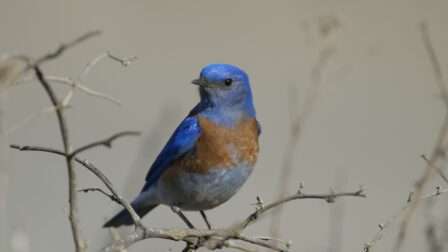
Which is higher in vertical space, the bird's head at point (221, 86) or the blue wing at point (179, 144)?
the bird's head at point (221, 86)

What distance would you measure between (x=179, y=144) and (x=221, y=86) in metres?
0.44

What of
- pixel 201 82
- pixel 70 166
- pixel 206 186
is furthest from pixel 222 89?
pixel 70 166

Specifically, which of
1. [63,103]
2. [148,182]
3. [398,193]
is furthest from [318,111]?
[63,103]

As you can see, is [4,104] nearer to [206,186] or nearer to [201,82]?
[206,186]

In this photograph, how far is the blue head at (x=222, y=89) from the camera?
18.6 ft

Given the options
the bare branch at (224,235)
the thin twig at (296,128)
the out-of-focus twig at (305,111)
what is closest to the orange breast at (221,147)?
the out-of-focus twig at (305,111)

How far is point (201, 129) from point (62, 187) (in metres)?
3.74

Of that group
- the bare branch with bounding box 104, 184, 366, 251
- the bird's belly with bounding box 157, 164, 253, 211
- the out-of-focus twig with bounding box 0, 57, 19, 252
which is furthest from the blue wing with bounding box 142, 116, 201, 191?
the out-of-focus twig with bounding box 0, 57, 19, 252

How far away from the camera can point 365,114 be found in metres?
11.5

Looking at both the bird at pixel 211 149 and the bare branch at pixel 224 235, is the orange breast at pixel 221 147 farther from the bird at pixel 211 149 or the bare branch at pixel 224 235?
the bare branch at pixel 224 235

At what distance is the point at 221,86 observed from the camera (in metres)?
5.70

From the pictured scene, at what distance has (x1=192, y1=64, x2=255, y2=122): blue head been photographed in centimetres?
568

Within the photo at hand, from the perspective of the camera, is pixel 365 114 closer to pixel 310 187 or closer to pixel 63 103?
pixel 310 187

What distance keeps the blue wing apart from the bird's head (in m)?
0.17
